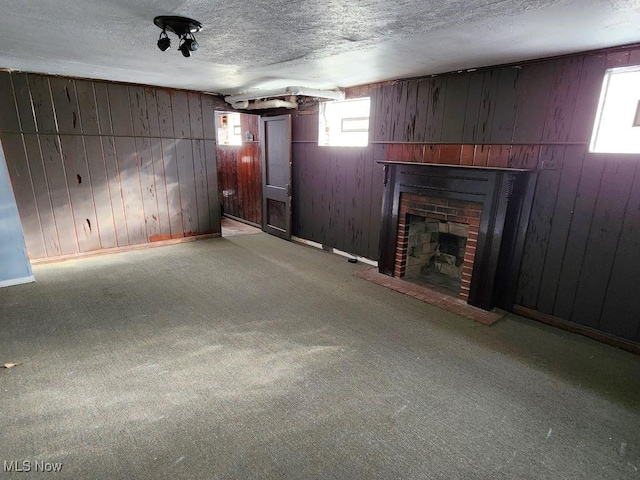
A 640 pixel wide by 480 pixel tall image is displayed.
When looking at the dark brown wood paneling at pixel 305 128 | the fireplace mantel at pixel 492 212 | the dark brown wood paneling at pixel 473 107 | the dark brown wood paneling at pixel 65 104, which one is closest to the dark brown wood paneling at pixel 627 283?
the fireplace mantel at pixel 492 212

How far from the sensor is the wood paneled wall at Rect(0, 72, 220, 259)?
4.09 metres

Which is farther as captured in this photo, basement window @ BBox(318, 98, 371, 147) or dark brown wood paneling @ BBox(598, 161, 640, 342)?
basement window @ BBox(318, 98, 371, 147)

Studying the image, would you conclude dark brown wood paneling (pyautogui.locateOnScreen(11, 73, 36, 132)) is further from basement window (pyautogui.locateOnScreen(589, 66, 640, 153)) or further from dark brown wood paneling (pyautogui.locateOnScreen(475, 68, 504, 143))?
basement window (pyautogui.locateOnScreen(589, 66, 640, 153))

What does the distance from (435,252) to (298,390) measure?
2805 millimetres

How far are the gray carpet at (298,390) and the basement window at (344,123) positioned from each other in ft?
7.74

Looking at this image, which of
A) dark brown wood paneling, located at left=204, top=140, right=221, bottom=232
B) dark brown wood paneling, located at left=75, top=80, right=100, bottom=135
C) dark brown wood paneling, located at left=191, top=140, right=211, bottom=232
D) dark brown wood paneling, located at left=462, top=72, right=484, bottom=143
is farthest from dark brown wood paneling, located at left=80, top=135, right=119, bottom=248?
dark brown wood paneling, located at left=462, top=72, right=484, bottom=143

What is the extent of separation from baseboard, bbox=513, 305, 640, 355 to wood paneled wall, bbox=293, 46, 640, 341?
0.04 metres

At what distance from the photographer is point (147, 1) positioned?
6.00 feet

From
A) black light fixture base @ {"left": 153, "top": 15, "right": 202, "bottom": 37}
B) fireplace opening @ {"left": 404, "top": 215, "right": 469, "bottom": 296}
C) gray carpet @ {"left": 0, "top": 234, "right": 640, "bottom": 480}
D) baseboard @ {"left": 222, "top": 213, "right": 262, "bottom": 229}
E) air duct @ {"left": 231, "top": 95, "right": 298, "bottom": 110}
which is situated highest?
black light fixture base @ {"left": 153, "top": 15, "right": 202, "bottom": 37}

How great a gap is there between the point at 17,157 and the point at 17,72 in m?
0.96

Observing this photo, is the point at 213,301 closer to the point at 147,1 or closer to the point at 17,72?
the point at 147,1

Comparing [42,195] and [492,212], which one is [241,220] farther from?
[492,212]

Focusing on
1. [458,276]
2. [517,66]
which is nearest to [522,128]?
[517,66]

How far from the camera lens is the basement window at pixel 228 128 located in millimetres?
6984
